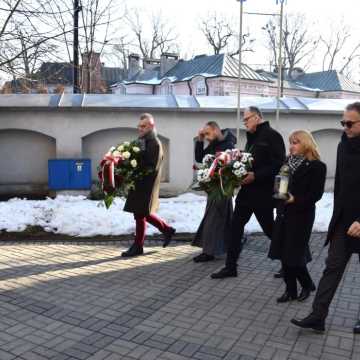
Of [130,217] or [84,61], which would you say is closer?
[130,217]

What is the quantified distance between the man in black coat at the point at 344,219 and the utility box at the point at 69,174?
8170mm

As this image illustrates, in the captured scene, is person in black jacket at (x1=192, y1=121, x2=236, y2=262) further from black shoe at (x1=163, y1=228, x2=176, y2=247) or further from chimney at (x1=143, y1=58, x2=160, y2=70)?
chimney at (x1=143, y1=58, x2=160, y2=70)

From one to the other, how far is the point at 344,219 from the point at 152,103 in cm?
912

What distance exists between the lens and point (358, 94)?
177ft

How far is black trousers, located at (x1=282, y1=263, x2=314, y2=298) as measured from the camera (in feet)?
15.7

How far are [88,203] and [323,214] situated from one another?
479cm

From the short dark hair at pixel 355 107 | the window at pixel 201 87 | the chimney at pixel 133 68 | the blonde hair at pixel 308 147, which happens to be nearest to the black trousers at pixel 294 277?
the blonde hair at pixel 308 147

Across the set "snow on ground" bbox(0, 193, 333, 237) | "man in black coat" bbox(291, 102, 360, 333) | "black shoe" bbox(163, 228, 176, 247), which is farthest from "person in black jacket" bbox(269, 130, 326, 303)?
"snow on ground" bbox(0, 193, 333, 237)

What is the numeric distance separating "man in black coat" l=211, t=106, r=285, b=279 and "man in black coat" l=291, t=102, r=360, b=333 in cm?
132

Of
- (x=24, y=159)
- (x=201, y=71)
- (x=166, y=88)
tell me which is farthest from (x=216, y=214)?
(x=166, y=88)

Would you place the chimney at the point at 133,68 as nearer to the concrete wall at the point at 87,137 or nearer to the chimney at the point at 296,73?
the chimney at the point at 296,73

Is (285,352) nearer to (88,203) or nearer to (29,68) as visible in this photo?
(88,203)

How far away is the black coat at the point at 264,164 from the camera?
17.6ft

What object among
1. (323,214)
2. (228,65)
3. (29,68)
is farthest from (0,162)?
(228,65)
